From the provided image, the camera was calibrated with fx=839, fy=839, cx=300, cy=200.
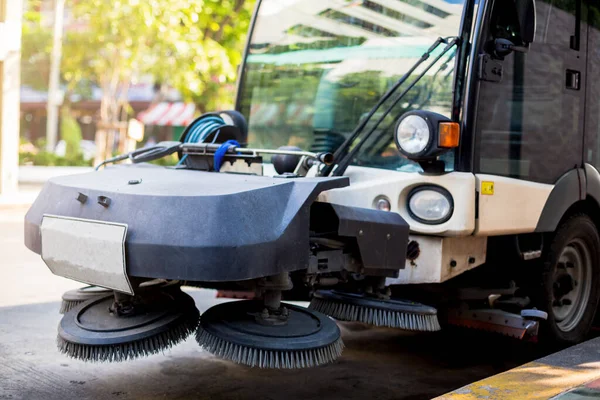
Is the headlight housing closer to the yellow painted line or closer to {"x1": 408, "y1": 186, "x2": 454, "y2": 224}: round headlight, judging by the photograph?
{"x1": 408, "y1": 186, "x2": 454, "y2": 224}: round headlight

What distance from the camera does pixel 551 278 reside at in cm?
523

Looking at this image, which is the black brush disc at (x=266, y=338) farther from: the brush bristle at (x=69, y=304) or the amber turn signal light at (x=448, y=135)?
the amber turn signal light at (x=448, y=135)

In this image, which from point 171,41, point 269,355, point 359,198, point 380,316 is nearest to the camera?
point 269,355

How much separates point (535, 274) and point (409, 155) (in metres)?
1.46

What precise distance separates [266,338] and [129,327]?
648 millimetres

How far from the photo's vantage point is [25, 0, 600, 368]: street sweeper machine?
362 centimetres

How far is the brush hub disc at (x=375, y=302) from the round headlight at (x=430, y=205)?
0.46 m

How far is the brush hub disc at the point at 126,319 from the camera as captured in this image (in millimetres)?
3748

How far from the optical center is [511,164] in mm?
4848

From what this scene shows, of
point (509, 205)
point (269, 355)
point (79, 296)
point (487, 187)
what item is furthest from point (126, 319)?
point (509, 205)

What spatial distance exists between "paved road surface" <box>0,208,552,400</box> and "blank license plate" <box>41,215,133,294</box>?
1037mm

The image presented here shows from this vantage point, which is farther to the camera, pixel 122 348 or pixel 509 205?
pixel 509 205

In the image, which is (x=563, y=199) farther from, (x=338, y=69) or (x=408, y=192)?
(x=338, y=69)

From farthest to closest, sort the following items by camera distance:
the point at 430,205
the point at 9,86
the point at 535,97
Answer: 1. the point at 9,86
2. the point at 535,97
3. the point at 430,205
